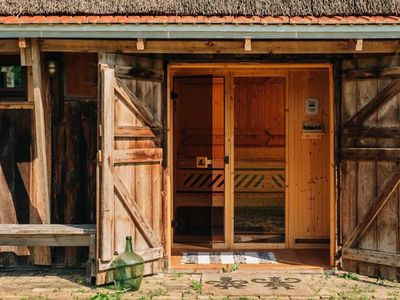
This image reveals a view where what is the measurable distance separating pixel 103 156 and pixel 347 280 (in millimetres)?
3383

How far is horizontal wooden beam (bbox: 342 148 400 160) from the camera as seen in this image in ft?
23.8

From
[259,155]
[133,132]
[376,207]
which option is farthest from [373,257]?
[259,155]

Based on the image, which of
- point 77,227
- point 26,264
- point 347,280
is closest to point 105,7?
point 77,227

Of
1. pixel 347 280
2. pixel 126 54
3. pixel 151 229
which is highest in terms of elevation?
pixel 126 54

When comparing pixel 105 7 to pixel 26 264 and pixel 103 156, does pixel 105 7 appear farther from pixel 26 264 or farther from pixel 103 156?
pixel 26 264

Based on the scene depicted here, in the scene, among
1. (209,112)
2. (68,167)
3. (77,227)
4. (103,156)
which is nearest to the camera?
(103,156)

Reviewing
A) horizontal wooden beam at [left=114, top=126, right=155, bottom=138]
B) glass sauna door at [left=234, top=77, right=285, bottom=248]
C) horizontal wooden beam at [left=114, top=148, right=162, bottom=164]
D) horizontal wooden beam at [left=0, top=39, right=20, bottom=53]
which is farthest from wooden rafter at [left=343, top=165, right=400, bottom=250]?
horizontal wooden beam at [left=0, top=39, right=20, bottom=53]

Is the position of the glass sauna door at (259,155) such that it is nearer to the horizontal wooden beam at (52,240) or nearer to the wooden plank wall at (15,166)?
the horizontal wooden beam at (52,240)

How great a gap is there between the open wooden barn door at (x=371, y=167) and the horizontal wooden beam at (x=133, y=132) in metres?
2.51

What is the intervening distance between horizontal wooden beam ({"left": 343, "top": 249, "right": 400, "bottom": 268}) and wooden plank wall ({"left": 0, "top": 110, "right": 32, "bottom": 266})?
14.0 feet

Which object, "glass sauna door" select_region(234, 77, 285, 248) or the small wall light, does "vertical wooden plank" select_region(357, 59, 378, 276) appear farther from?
Answer: the small wall light

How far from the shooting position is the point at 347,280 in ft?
24.4

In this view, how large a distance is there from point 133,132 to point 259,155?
14.0 feet

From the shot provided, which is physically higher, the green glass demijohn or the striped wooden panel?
the striped wooden panel
